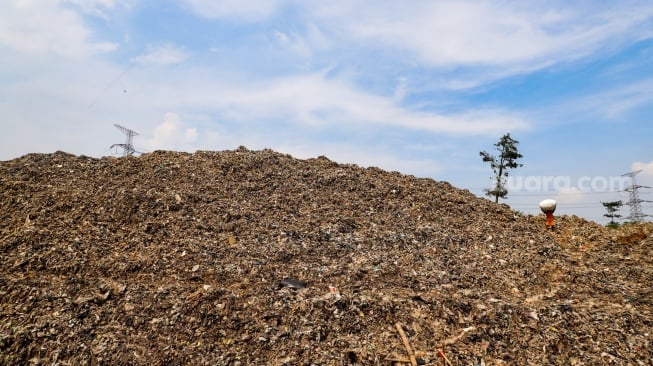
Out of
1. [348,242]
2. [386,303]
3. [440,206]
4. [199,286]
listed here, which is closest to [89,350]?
[199,286]

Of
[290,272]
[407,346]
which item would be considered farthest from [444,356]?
[290,272]

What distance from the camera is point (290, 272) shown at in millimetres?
5934

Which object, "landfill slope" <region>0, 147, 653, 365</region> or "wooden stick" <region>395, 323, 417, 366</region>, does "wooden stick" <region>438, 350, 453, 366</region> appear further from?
"wooden stick" <region>395, 323, 417, 366</region>

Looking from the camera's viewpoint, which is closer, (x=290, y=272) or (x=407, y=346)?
(x=407, y=346)

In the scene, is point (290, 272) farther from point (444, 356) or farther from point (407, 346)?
point (444, 356)

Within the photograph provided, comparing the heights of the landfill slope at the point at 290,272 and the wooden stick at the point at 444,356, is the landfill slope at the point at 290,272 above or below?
above

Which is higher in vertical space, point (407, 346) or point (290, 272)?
point (290, 272)

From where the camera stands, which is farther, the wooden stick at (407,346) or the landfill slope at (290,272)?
the landfill slope at (290,272)

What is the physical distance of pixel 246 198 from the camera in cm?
816

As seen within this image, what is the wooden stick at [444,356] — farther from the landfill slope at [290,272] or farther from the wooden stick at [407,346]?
the wooden stick at [407,346]

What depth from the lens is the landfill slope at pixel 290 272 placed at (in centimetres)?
458

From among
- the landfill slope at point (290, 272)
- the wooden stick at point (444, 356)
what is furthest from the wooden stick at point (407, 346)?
the wooden stick at point (444, 356)

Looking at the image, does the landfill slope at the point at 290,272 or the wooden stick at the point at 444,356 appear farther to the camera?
the landfill slope at the point at 290,272

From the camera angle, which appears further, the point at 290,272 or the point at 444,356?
the point at 290,272
